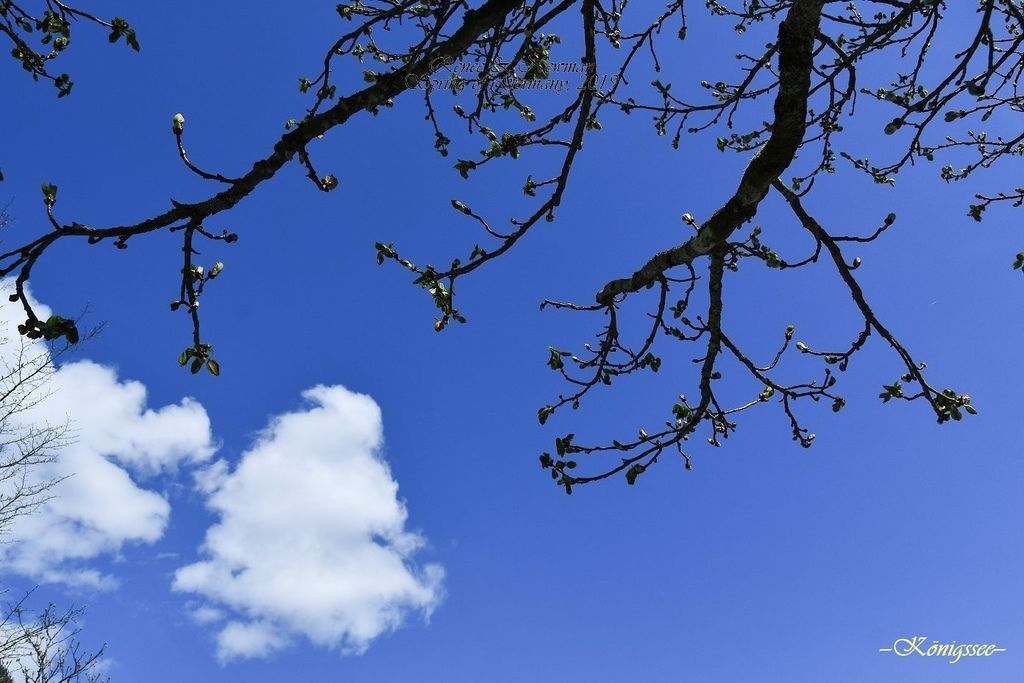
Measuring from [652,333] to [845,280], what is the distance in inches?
46.0

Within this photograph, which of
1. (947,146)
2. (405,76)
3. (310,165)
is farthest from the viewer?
(947,146)

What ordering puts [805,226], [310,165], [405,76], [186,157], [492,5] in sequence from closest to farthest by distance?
[186,157] → [310,165] → [405,76] → [492,5] → [805,226]

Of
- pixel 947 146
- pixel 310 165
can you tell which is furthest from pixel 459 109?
Result: pixel 947 146

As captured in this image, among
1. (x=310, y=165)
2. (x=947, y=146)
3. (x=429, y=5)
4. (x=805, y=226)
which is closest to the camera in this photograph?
(x=310, y=165)

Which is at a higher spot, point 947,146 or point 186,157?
point 947,146

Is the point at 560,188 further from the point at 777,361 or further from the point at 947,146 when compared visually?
the point at 947,146

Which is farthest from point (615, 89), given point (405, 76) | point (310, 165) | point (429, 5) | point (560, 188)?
point (310, 165)

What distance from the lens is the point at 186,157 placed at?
2.42m

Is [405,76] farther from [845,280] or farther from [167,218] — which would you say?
[845,280]

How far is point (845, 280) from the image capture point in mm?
3699

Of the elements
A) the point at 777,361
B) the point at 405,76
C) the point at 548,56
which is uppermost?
the point at 548,56

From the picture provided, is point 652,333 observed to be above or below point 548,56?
below

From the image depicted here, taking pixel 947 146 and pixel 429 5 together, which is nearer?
pixel 429 5

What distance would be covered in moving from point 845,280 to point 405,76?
8.97 ft
